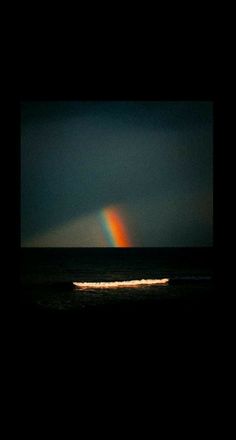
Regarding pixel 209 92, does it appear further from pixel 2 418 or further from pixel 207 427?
pixel 2 418

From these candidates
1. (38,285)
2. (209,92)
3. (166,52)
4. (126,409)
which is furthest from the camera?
(38,285)

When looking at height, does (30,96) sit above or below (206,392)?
above

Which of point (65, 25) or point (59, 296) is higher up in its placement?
point (65, 25)

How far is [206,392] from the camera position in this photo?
2078mm

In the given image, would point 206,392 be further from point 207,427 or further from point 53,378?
point 53,378

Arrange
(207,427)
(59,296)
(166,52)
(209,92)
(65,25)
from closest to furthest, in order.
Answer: (207,427)
(65,25)
(166,52)
(209,92)
(59,296)

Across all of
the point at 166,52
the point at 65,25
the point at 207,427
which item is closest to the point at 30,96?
the point at 65,25

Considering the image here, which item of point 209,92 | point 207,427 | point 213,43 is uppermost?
point 213,43

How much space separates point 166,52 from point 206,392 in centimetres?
185

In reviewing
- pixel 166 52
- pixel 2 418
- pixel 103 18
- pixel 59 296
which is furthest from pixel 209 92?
pixel 59 296

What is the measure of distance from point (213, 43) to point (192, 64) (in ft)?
0.51

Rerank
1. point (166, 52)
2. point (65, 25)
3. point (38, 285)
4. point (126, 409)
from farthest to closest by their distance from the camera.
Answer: point (38, 285), point (166, 52), point (65, 25), point (126, 409)

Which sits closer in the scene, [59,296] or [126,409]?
[126,409]

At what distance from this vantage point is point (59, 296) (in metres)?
14.4
